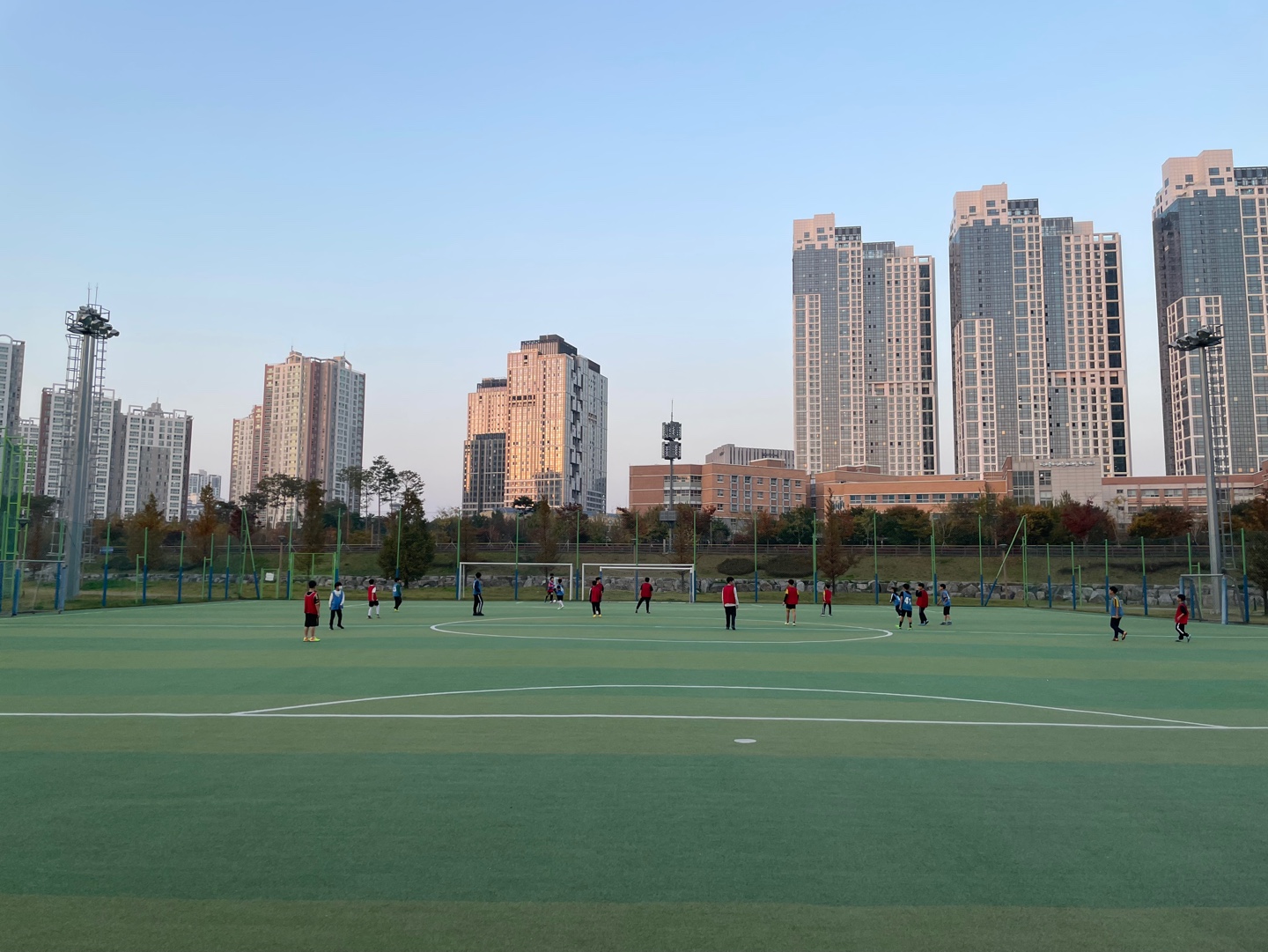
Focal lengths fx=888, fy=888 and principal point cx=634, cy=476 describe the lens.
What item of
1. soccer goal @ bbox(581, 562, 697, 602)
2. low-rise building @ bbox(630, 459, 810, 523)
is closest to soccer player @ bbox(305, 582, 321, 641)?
soccer goal @ bbox(581, 562, 697, 602)

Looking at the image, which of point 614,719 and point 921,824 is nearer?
point 921,824

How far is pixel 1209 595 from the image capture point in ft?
117

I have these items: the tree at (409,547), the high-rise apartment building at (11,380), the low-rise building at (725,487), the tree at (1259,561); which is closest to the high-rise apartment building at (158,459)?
the high-rise apartment building at (11,380)

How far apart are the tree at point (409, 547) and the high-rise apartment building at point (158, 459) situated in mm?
125682

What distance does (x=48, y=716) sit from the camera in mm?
11469

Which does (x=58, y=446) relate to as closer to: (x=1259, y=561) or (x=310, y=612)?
(x=310, y=612)

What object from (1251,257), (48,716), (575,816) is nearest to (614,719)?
(575,816)

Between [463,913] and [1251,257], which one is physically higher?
[1251,257]

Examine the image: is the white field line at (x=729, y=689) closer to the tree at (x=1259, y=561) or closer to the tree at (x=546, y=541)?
the tree at (x=1259, y=561)

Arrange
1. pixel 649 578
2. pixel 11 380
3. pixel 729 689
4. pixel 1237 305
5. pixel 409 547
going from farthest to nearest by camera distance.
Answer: pixel 1237 305 < pixel 11 380 < pixel 649 578 < pixel 409 547 < pixel 729 689

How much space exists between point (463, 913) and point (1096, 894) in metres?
3.92

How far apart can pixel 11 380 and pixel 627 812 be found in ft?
427

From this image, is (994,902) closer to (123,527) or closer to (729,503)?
(123,527)

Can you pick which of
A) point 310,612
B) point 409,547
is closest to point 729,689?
point 310,612
